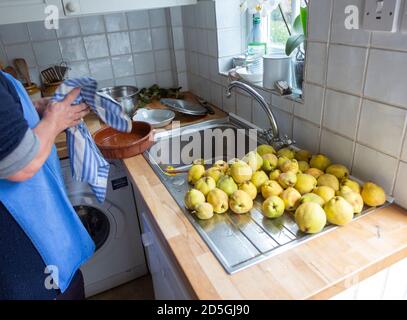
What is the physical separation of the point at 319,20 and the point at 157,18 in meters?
1.18

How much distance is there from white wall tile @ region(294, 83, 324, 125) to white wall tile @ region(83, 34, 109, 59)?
121cm

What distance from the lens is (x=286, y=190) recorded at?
90cm

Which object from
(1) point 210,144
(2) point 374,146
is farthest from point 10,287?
(2) point 374,146

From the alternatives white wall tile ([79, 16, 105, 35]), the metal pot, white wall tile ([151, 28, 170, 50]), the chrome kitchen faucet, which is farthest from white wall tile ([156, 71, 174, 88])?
the chrome kitchen faucet

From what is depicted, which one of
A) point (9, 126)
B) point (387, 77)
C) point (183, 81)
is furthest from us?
point (183, 81)

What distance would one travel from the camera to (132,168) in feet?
3.93

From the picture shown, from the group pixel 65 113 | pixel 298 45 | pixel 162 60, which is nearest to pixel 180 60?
pixel 162 60

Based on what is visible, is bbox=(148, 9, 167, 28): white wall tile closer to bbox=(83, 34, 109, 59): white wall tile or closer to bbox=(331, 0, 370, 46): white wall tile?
bbox=(83, 34, 109, 59): white wall tile

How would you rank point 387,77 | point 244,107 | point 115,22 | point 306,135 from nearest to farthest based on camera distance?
1. point 387,77
2. point 306,135
3. point 244,107
4. point 115,22

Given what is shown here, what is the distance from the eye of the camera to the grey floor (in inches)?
68.9

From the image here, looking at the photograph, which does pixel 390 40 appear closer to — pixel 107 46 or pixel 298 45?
pixel 298 45

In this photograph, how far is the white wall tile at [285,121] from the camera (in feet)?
3.97

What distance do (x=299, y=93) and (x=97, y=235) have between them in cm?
117

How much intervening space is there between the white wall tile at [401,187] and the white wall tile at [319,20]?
423 millimetres
